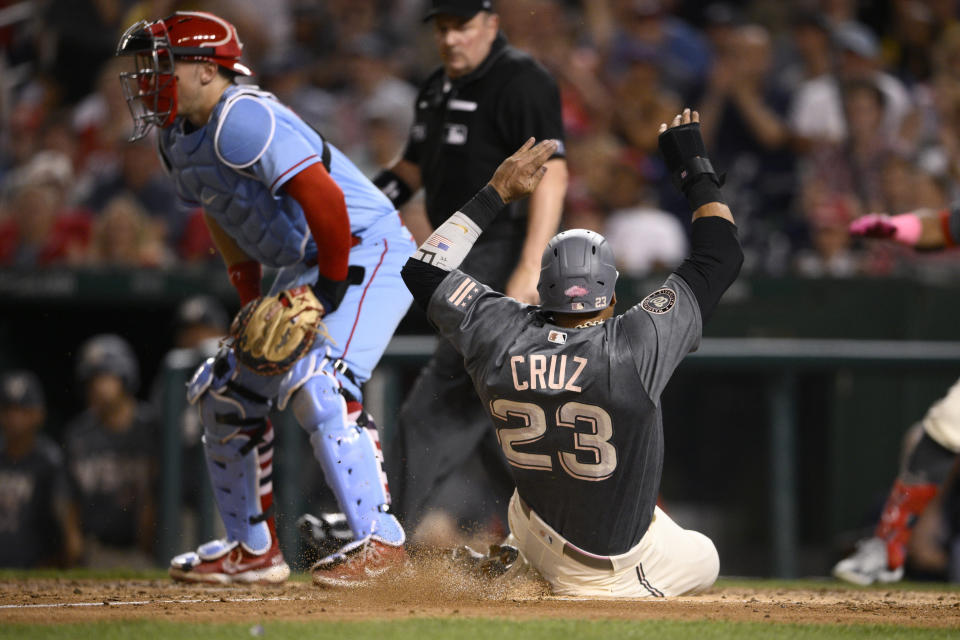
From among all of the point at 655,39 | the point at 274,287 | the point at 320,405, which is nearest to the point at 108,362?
the point at 274,287

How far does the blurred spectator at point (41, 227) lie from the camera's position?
8750 millimetres

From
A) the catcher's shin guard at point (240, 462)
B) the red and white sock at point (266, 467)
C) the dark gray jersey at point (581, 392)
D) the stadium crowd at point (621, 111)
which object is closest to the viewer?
the dark gray jersey at point (581, 392)

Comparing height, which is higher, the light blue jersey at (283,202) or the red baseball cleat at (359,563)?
the light blue jersey at (283,202)

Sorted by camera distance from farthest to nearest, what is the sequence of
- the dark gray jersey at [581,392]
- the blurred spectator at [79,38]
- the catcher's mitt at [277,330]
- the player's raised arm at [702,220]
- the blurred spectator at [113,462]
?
1. the blurred spectator at [79,38]
2. the blurred spectator at [113,462]
3. the catcher's mitt at [277,330]
4. the player's raised arm at [702,220]
5. the dark gray jersey at [581,392]

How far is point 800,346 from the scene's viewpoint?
7027 mm

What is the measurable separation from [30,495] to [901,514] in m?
4.79

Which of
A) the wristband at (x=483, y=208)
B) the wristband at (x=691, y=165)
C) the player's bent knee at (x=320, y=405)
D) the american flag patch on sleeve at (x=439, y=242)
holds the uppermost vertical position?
the wristband at (x=691, y=165)

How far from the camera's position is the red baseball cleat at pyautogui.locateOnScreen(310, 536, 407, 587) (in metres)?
4.37

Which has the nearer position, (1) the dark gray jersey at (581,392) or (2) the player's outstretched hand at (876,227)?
(1) the dark gray jersey at (581,392)


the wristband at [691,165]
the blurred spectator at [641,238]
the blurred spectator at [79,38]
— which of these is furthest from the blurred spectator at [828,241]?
the blurred spectator at [79,38]

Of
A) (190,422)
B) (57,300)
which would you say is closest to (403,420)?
(190,422)

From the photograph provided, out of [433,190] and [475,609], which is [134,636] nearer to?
[475,609]

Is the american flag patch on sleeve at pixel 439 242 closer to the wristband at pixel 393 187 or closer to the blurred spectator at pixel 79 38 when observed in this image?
the wristband at pixel 393 187

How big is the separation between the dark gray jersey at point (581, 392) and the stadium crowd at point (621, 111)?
3.42 metres
